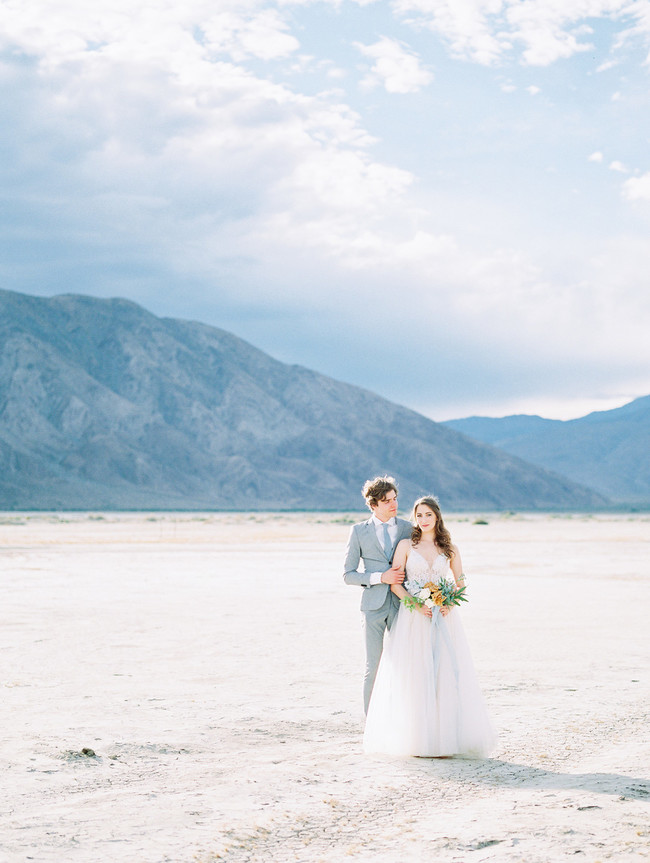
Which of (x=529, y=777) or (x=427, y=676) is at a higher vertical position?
(x=427, y=676)

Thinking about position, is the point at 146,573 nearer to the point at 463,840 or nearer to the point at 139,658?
the point at 139,658

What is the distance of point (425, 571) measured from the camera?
7.21 meters

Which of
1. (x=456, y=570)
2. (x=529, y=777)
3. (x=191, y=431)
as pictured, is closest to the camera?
(x=529, y=777)

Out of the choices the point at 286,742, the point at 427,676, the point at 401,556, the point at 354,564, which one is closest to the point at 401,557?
the point at 401,556

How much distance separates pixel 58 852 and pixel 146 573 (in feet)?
67.4

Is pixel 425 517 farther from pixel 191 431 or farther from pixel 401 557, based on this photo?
pixel 191 431

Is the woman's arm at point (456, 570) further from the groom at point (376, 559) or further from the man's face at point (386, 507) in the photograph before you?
the man's face at point (386, 507)

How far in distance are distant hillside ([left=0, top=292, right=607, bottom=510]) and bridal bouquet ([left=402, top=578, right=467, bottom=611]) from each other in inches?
4268

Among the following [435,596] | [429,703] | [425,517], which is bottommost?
[429,703]

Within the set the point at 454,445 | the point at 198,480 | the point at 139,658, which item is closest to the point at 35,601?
the point at 139,658

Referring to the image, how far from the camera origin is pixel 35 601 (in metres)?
18.3

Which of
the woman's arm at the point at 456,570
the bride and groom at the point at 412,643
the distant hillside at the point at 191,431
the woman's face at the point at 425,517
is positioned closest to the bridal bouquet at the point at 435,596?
the bride and groom at the point at 412,643

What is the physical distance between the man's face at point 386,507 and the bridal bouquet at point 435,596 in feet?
1.94

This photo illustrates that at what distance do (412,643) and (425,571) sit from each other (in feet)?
1.61
